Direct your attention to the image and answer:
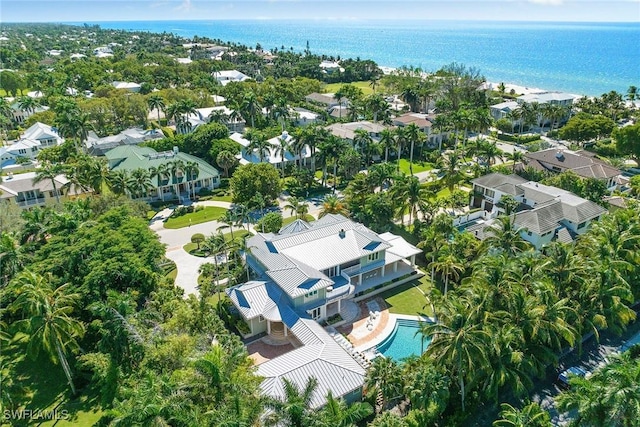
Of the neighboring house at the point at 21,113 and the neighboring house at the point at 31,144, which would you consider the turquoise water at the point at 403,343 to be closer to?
the neighboring house at the point at 31,144

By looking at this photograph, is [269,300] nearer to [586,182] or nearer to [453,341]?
[453,341]

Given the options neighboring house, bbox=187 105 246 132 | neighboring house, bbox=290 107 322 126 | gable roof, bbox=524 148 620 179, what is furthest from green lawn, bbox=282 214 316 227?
neighboring house, bbox=290 107 322 126

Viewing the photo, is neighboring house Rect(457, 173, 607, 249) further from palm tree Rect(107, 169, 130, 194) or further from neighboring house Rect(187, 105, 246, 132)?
neighboring house Rect(187, 105, 246, 132)

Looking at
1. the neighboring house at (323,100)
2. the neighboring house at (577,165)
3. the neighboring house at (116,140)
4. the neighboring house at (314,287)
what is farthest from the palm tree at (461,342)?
the neighboring house at (323,100)

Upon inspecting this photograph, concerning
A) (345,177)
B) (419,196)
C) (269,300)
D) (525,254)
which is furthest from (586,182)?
(269,300)

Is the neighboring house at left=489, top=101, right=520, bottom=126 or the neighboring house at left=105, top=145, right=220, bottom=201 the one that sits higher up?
the neighboring house at left=489, top=101, right=520, bottom=126

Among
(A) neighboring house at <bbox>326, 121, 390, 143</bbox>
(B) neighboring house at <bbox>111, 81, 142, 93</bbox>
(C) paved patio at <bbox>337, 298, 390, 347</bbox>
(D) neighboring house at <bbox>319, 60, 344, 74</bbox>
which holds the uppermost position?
(D) neighboring house at <bbox>319, 60, 344, 74</bbox>
